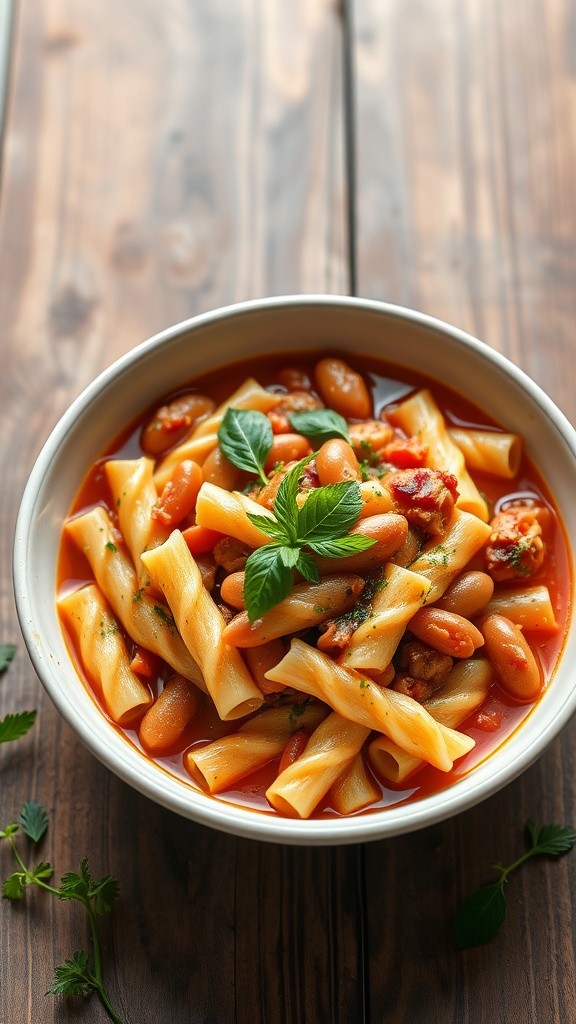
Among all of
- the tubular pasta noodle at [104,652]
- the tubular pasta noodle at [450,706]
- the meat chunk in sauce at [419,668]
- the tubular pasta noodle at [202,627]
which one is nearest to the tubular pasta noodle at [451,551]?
the meat chunk in sauce at [419,668]

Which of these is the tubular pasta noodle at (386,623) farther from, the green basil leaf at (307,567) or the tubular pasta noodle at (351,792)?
A: the tubular pasta noodle at (351,792)

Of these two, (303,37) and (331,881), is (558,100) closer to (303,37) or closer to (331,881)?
(303,37)

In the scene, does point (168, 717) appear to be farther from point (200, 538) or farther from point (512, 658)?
point (512, 658)

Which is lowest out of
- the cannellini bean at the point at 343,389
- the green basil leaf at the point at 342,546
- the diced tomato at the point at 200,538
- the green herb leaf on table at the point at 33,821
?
the green herb leaf on table at the point at 33,821

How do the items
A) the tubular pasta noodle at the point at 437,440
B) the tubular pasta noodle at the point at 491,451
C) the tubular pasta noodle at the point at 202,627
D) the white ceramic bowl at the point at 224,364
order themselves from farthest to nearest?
the tubular pasta noodle at the point at 491,451 < the tubular pasta noodle at the point at 437,440 < the tubular pasta noodle at the point at 202,627 < the white ceramic bowl at the point at 224,364

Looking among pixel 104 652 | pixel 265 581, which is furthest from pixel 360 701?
pixel 104 652

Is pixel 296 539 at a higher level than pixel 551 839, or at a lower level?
higher
